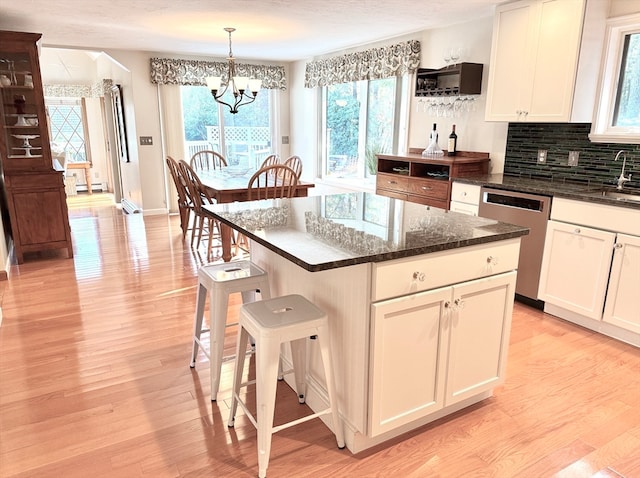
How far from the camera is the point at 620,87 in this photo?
10.5ft

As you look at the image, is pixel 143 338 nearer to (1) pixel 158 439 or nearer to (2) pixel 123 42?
(1) pixel 158 439

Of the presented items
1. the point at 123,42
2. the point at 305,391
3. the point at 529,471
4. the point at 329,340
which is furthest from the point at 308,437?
the point at 123,42

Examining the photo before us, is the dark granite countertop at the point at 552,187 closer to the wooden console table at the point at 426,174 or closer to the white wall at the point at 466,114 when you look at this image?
the wooden console table at the point at 426,174

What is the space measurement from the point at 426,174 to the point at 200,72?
3.92 m

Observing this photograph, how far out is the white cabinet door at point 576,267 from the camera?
280 centimetres

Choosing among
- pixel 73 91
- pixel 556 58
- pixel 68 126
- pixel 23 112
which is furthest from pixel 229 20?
pixel 68 126

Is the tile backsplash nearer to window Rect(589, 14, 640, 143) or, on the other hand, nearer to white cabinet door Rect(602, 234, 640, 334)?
window Rect(589, 14, 640, 143)

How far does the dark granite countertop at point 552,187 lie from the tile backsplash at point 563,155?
0.25 ft

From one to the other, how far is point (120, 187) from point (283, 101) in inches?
124

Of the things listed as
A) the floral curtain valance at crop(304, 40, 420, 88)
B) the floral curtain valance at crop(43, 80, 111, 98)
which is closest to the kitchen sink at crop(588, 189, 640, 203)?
the floral curtain valance at crop(304, 40, 420, 88)

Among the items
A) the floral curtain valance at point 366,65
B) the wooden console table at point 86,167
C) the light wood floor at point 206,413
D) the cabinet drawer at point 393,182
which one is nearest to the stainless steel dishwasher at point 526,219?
the light wood floor at point 206,413

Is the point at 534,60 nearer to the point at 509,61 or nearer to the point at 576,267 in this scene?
the point at 509,61

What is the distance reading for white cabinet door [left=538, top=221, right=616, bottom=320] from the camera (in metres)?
2.80

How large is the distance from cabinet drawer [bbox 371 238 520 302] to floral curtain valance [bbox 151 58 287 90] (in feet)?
16.8
